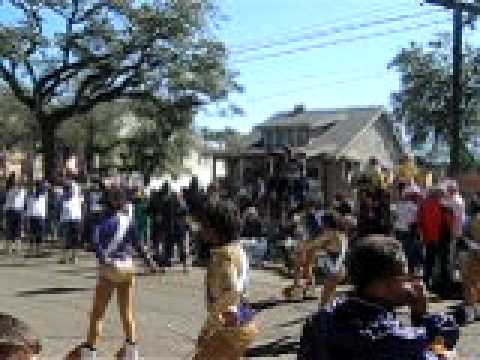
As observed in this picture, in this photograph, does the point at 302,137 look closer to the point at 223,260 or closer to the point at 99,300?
the point at 99,300

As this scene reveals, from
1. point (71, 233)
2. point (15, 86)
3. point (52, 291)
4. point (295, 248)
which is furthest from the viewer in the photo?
point (15, 86)

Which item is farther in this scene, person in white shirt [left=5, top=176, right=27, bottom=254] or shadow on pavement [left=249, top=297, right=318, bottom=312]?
person in white shirt [left=5, top=176, right=27, bottom=254]

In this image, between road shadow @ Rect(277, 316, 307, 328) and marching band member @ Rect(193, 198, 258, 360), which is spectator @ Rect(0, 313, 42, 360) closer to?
marching band member @ Rect(193, 198, 258, 360)

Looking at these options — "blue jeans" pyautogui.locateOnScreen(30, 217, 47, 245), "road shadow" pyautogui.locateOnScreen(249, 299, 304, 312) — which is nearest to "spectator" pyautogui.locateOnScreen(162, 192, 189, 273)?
"blue jeans" pyautogui.locateOnScreen(30, 217, 47, 245)

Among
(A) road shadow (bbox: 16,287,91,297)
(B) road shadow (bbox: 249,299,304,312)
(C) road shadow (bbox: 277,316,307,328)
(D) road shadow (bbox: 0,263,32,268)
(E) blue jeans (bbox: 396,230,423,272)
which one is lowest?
(C) road shadow (bbox: 277,316,307,328)

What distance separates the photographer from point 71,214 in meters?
22.4

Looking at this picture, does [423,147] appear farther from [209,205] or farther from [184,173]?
[209,205]

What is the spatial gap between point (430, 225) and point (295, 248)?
353cm

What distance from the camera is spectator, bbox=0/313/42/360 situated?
3.11 metres

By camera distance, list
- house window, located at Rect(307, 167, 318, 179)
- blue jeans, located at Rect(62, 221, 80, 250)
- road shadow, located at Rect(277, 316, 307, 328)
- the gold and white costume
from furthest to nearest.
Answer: house window, located at Rect(307, 167, 318, 179) < blue jeans, located at Rect(62, 221, 80, 250) < road shadow, located at Rect(277, 316, 307, 328) < the gold and white costume

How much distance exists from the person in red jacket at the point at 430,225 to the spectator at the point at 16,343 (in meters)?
12.4

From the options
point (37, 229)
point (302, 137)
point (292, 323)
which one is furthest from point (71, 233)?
point (302, 137)

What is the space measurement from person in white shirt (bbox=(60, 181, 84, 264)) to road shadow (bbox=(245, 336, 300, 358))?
10.9 meters

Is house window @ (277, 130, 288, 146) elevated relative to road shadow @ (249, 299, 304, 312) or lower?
elevated
